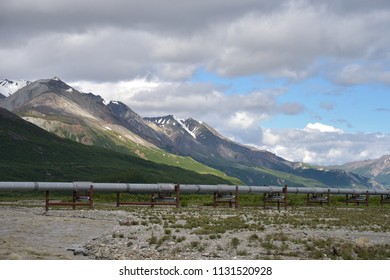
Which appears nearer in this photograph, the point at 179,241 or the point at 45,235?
the point at 179,241

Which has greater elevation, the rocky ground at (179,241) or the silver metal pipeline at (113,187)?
the silver metal pipeline at (113,187)

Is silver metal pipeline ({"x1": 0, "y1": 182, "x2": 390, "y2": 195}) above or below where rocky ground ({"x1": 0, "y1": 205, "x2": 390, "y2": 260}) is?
above

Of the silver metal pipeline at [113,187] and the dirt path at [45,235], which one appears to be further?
the silver metal pipeline at [113,187]

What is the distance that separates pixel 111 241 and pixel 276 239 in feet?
28.9

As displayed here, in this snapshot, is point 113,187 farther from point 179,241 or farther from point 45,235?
point 179,241

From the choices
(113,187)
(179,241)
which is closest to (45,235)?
(179,241)

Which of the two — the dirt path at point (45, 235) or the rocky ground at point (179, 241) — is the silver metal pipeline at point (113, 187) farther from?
the rocky ground at point (179, 241)

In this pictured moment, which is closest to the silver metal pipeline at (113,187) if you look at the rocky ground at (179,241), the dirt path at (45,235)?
the dirt path at (45,235)

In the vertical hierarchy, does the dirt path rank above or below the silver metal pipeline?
below

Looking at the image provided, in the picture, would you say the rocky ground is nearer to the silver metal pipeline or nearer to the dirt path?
the dirt path

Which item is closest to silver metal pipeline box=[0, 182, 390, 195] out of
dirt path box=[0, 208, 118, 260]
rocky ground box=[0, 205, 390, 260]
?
dirt path box=[0, 208, 118, 260]

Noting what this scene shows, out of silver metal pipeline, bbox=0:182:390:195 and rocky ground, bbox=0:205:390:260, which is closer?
rocky ground, bbox=0:205:390:260
